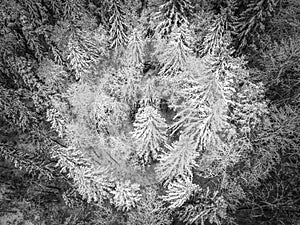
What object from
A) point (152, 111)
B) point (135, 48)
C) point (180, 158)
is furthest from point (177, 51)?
point (180, 158)

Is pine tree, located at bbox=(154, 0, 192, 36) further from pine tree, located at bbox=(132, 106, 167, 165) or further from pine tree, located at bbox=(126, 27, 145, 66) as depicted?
pine tree, located at bbox=(132, 106, 167, 165)

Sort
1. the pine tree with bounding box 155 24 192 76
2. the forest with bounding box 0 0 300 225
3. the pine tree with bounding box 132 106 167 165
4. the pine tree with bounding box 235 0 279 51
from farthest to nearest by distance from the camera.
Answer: the pine tree with bounding box 155 24 192 76
the pine tree with bounding box 235 0 279 51
the pine tree with bounding box 132 106 167 165
the forest with bounding box 0 0 300 225

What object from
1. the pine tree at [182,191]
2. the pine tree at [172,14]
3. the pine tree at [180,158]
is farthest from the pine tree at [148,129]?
the pine tree at [172,14]

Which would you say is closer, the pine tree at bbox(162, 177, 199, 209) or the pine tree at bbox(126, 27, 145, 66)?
the pine tree at bbox(162, 177, 199, 209)

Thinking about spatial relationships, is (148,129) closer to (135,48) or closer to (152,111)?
(152,111)

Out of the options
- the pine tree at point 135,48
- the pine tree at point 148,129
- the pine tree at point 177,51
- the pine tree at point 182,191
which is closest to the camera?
the pine tree at point 182,191

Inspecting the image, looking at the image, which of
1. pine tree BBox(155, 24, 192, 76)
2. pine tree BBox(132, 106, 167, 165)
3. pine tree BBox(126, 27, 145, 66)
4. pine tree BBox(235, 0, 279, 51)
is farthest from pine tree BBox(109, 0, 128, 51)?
pine tree BBox(235, 0, 279, 51)

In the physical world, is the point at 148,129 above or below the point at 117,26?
below

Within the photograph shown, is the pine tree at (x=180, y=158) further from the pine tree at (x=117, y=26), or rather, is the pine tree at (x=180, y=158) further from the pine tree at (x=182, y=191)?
the pine tree at (x=117, y=26)

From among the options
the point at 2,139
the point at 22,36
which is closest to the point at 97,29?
the point at 22,36
